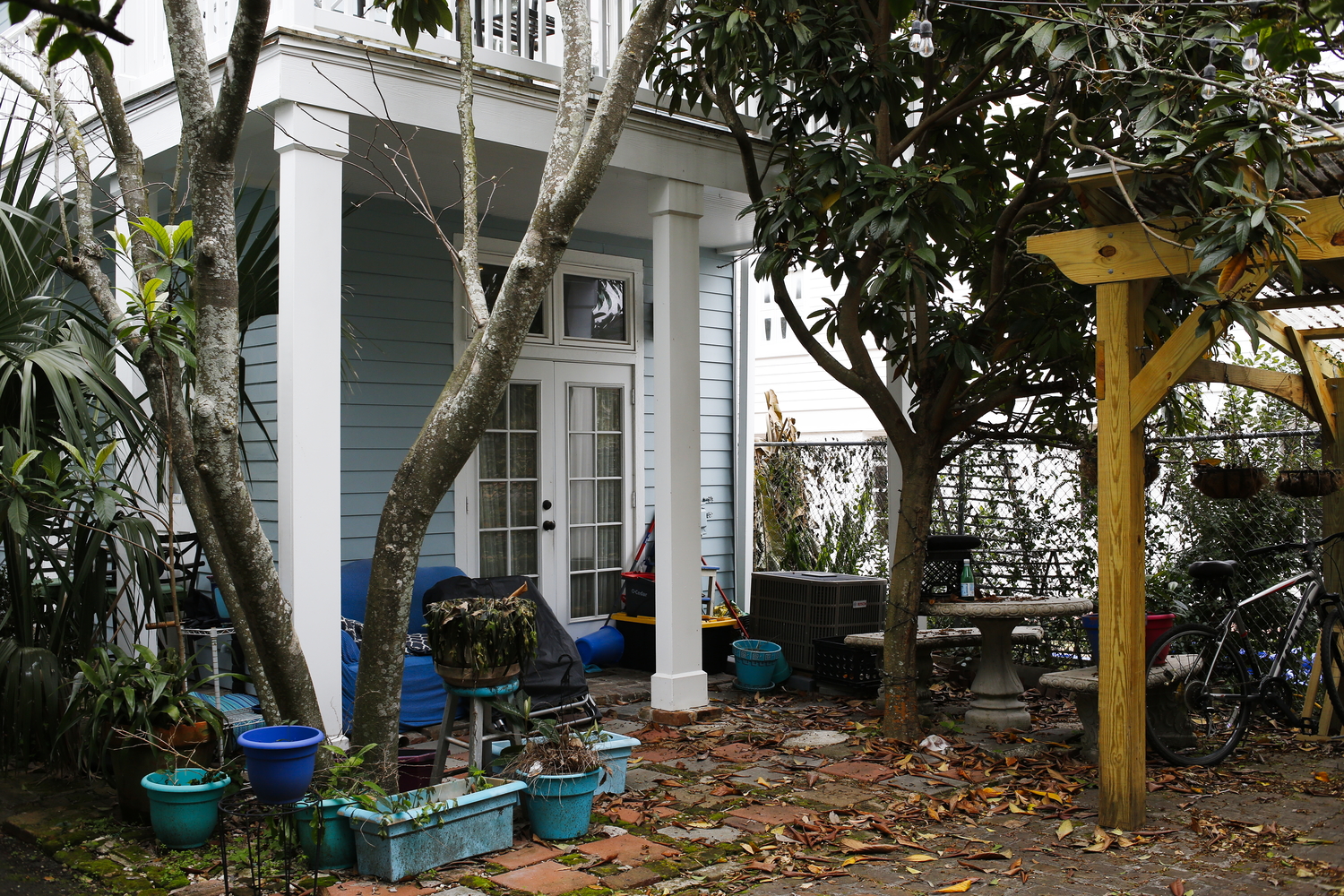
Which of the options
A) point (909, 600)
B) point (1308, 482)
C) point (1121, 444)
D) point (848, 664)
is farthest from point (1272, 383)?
point (848, 664)

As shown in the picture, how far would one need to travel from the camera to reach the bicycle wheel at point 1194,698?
17.3ft

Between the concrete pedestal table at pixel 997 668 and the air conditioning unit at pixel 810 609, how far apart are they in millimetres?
1187

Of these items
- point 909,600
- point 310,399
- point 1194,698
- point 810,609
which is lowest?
point 1194,698

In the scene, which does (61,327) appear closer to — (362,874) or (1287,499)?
(362,874)

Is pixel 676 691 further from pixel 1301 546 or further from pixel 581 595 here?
pixel 1301 546

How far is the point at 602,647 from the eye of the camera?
8055 millimetres

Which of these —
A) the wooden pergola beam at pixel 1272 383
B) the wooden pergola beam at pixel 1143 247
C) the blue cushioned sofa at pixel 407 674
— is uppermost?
the wooden pergola beam at pixel 1143 247

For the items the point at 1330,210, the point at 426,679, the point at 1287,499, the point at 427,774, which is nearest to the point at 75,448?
the point at 427,774

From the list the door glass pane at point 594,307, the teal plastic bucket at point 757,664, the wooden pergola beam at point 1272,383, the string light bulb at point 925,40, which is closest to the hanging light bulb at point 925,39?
the string light bulb at point 925,40

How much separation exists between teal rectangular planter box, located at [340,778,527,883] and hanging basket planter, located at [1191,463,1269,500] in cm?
399

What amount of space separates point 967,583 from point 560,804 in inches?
118

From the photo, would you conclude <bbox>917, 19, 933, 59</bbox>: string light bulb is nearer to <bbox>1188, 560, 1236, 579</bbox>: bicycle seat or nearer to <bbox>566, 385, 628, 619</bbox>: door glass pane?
<bbox>1188, 560, 1236, 579</bbox>: bicycle seat

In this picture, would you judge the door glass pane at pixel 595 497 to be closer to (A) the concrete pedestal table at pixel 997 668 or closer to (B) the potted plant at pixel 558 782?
(A) the concrete pedestal table at pixel 997 668

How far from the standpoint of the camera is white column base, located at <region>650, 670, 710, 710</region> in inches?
247
